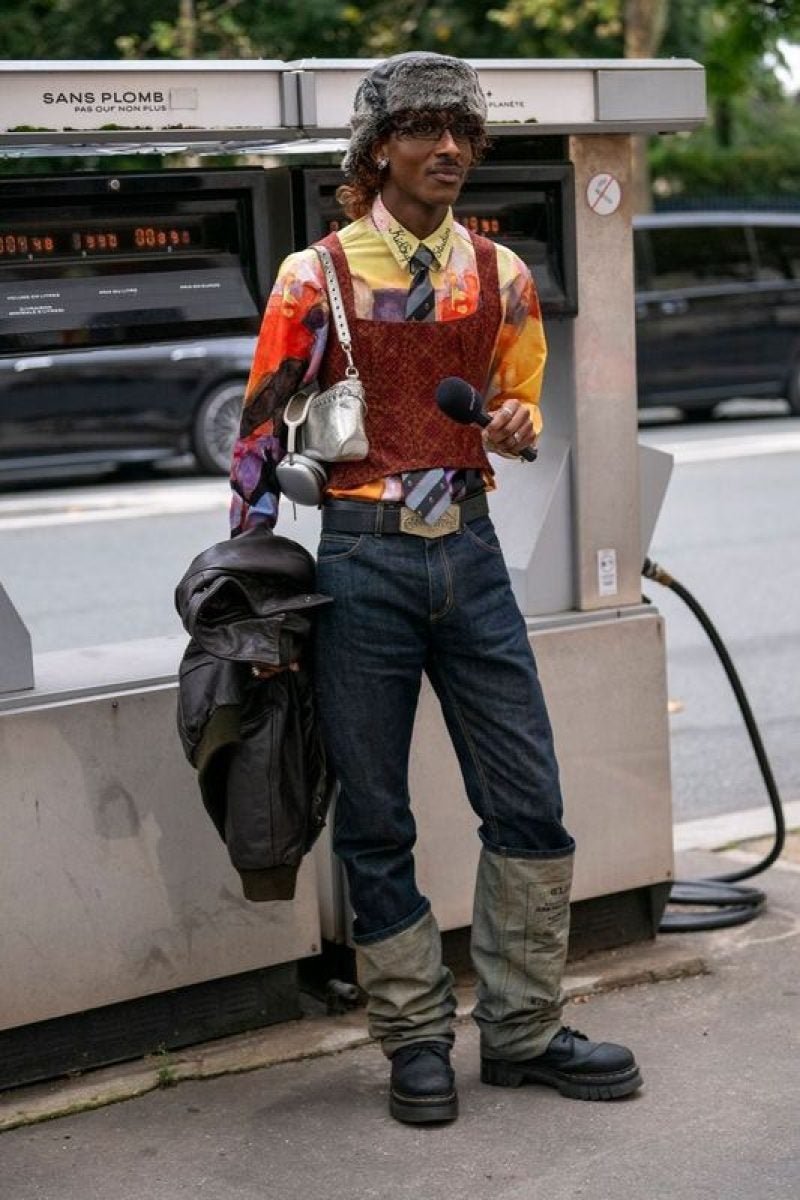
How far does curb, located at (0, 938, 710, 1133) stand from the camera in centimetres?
384

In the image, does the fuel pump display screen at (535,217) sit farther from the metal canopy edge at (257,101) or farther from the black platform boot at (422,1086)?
the black platform boot at (422,1086)

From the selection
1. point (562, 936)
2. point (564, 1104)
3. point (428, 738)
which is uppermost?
point (428, 738)

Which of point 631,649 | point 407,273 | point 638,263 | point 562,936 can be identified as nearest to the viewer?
point 407,273

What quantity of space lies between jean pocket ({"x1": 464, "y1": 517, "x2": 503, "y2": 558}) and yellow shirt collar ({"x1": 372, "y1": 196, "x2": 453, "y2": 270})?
1.58 feet

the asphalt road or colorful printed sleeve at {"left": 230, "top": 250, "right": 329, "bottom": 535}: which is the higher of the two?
colorful printed sleeve at {"left": 230, "top": 250, "right": 329, "bottom": 535}

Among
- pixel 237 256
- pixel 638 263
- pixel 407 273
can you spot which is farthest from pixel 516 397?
pixel 638 263

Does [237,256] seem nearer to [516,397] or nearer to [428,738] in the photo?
[516,397]

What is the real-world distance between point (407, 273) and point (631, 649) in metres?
1.28

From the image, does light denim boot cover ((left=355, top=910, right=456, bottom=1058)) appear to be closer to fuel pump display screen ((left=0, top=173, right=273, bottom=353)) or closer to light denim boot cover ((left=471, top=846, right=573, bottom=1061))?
light denim boot cover ((left=471, top=846, right=573, bottom=1061))

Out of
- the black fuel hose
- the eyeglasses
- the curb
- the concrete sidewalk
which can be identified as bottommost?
the concrete sidewalk

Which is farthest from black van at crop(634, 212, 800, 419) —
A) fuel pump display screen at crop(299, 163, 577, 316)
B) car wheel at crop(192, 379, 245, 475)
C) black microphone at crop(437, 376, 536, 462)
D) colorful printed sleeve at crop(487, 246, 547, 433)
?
black microphone at crop(437, 376, 536, 462)

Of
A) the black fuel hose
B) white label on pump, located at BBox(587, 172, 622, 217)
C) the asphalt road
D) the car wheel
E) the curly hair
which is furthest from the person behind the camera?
the car wheel

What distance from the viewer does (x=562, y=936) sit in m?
3.83

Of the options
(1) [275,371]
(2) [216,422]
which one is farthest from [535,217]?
(2) [216,422]
